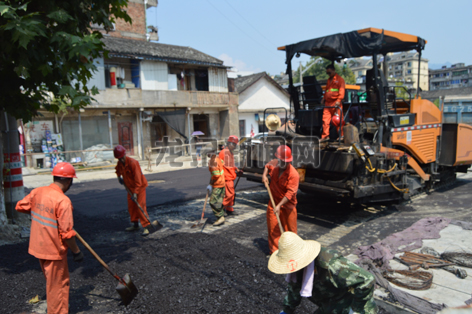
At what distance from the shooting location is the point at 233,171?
6715mm

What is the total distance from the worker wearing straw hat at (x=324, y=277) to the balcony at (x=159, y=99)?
1576 cm

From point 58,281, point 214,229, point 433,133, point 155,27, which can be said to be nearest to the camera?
point 58,281

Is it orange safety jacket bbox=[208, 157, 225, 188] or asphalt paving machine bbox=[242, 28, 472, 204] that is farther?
orange safety jacket bbox=[208, 157, 225, 188]

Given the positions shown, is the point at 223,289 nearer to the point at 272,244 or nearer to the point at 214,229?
the point at 272,244

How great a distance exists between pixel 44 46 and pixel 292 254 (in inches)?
153

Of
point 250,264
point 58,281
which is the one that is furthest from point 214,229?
point 58,281

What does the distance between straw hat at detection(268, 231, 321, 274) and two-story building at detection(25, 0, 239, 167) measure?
1589 centimetres

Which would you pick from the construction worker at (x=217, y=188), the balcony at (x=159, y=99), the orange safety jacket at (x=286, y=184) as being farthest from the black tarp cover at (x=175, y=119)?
the orange safety jacket at (x=286, y=184)

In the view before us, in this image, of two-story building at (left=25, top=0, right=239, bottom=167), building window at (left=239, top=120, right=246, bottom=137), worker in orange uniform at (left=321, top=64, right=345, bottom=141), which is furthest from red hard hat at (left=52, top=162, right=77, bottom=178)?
building window at (left=239, top=120, right=246, bottom=137)

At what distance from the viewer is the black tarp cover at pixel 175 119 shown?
19.9m

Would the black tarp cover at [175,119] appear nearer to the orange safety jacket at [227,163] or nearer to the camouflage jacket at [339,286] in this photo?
the orange safety jacket at [227,163]

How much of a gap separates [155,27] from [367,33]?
25.8 metres

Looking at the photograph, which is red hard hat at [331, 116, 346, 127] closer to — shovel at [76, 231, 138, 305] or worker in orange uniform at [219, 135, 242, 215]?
worker in orange uniform at [219, 135, 242, 215]

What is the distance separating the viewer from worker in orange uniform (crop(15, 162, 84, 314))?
2.98 meters
